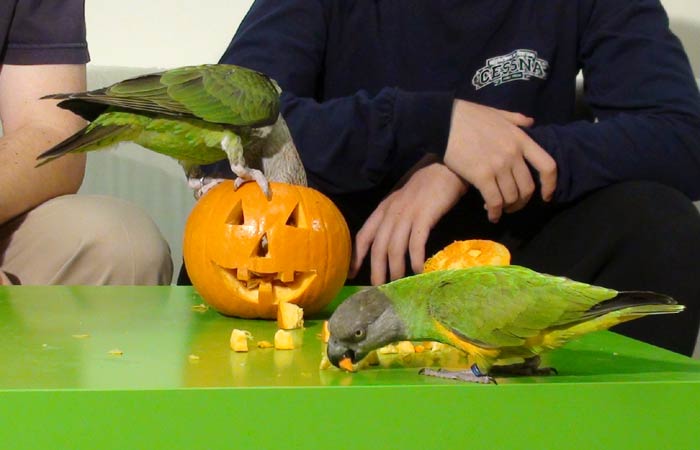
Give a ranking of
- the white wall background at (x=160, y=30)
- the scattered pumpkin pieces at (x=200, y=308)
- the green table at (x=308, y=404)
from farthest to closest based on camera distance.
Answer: the white wall background at (x=160, y=30) < the scattered pumpkin pieces at (x=200, y=308) < the green table at (x=308, y=404)

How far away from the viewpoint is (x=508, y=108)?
144cm

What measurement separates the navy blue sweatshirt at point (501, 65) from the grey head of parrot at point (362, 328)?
0.58 m

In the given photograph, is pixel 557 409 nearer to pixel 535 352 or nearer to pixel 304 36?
pixel 535 352

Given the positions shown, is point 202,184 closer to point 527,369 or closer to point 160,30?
point 527,369

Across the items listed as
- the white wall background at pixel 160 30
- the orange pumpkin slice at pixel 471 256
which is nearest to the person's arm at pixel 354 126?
the orange pumpkin slice at pixel 471 256

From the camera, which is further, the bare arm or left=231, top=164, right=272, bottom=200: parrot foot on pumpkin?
the bare arm

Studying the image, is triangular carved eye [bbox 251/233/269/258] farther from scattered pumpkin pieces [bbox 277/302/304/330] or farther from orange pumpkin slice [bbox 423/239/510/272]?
orange pumpkin slice [bbox 423/239/510/272]

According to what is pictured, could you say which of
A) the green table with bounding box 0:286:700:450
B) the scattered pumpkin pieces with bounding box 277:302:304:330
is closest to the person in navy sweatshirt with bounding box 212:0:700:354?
the scattered pumpkin pieces with bounding box 277:302:304:330

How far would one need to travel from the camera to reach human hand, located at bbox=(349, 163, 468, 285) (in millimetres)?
1201

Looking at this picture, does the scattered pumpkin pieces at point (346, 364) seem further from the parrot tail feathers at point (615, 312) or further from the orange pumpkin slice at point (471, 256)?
the orange pumpkin slice at point (471, 256)

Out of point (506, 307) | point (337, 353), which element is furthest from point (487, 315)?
point (337, 353)

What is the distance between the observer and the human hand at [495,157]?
1196mm

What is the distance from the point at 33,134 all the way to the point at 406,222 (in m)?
0.61

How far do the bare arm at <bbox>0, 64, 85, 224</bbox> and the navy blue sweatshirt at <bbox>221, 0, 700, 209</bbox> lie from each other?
27 centimetres
